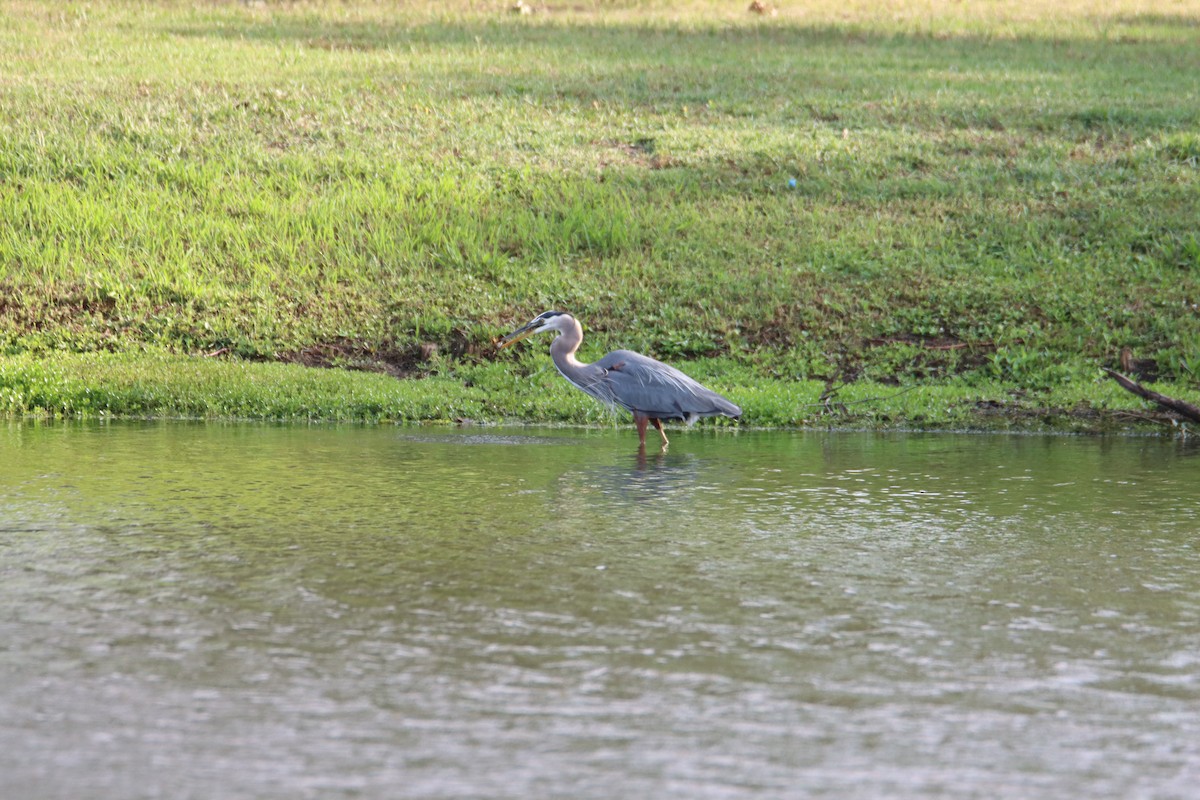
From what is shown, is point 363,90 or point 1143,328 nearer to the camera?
point 1143,328

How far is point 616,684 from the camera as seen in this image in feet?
16.6

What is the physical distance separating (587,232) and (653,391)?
6343mm

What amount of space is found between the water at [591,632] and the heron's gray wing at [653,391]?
132 cm

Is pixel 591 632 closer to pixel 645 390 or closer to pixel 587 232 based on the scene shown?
pixel 645 390

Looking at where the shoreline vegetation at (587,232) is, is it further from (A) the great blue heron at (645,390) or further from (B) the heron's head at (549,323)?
(A) the great blue heron at (645,390)

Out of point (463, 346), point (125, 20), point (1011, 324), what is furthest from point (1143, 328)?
point (125, 20)

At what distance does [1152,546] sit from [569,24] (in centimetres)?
2437

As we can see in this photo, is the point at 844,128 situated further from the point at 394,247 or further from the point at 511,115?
the point at 394,247

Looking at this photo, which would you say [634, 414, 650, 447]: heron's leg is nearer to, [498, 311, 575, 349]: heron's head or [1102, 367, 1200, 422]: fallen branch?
[498, 311, 575, 349]: heron's head

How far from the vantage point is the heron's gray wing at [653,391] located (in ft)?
37.0

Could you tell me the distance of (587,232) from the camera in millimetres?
17312

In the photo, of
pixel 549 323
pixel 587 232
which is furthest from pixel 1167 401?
pixel 587 232

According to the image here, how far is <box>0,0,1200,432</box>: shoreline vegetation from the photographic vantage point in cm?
1374

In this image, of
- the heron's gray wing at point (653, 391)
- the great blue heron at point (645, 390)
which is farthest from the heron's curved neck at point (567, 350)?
the heron's gray wing at point (653, 391)
